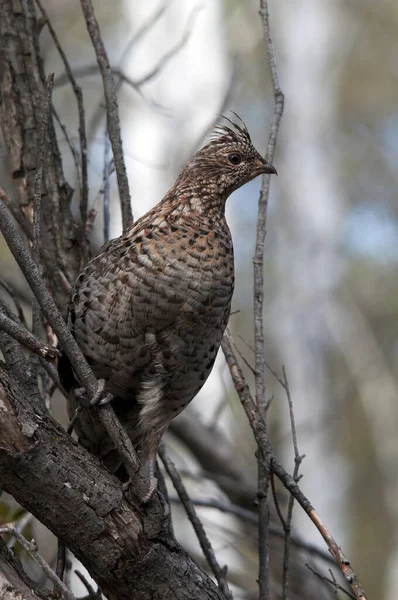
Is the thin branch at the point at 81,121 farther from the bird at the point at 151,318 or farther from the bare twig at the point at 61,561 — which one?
the bare twig at the point at 61,561

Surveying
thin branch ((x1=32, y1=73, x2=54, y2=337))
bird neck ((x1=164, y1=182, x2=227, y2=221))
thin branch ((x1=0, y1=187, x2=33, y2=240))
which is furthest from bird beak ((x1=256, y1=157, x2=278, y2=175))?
thin branch ((x1=32, y1=73, x2=54, y2=337))

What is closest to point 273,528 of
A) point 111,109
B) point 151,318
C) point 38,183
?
point 151,318

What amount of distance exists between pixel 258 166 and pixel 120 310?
99 centimetres

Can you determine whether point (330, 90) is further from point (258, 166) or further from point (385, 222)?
point (258, 166)

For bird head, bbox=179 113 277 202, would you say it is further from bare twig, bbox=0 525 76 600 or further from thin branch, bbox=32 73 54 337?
bare twig, bbox=0 525 76 600

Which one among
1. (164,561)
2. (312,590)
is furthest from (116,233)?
(164,561)

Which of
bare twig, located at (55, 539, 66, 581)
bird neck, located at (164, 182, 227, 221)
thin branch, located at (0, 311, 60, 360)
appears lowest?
bare twig, located at (55, 539, 66, 581)

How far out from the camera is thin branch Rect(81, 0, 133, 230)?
3275 millimetres

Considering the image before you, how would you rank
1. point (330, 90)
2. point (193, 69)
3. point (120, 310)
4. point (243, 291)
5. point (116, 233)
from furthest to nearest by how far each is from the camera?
point (243, 291)
point (330, 90)
point (193, 69)
point (116, 233)
point (120, 310)

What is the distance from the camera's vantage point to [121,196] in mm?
3352

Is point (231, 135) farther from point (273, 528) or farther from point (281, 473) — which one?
point (273, 528)

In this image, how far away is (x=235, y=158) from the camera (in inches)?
138

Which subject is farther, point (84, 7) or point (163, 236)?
point (84, 7)

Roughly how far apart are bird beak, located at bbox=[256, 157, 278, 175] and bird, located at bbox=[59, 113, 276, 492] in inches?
15.0
